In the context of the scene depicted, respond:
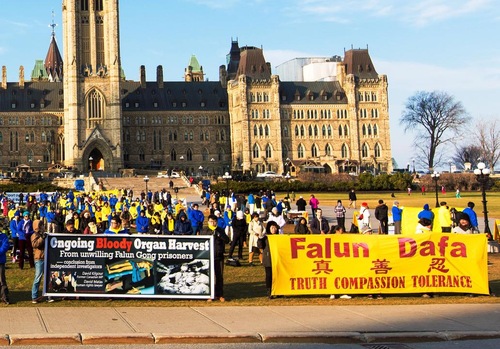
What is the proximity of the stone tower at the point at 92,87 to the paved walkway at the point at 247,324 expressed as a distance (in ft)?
329

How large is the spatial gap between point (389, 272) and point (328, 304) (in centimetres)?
184

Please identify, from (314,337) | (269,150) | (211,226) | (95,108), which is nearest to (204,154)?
(269,150)

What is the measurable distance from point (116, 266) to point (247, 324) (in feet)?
13.2

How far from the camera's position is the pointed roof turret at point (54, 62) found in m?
167

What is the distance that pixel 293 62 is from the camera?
17362cm

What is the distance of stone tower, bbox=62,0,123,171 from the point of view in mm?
117562

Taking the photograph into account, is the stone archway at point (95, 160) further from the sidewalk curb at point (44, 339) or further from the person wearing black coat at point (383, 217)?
the sidewalk curb at point (44, 339)

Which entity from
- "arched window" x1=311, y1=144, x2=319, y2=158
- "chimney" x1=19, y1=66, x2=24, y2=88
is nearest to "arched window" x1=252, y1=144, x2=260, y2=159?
"arched window" x1=311, y1=144, x2=319, y2=158

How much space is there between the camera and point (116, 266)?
62.9 ft

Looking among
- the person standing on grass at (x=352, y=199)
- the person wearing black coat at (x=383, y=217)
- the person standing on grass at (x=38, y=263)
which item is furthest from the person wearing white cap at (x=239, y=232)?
the person standing on grass at (x=352, y=199)

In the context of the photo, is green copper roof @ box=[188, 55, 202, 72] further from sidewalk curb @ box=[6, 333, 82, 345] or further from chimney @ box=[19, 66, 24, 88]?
sidewalk curb @ box=[6, 333, 82, 345]

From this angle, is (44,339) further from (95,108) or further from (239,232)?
(95,108)

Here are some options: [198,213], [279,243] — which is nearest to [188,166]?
[198,213]

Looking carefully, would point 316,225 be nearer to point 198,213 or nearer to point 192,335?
point 198,213
